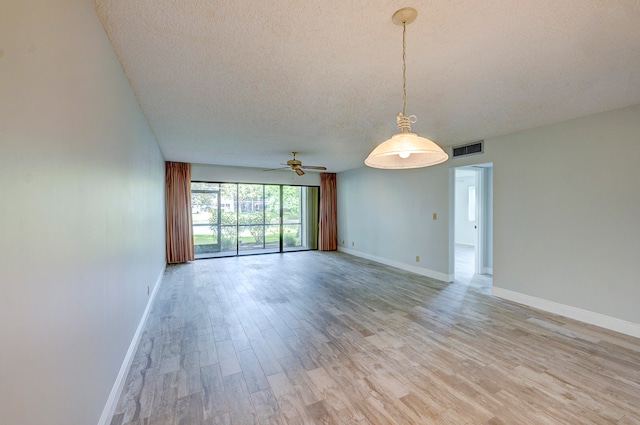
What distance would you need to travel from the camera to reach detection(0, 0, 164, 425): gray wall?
0.82m

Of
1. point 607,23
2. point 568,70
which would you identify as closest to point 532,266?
point 568,70

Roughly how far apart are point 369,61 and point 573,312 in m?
3.94

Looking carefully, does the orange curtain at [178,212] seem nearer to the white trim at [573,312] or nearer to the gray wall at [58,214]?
the gray wall at [58,214]

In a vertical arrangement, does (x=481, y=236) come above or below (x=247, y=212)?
below

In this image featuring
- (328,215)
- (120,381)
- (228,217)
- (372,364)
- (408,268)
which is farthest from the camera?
(328,215)

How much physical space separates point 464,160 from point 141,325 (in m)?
5.26

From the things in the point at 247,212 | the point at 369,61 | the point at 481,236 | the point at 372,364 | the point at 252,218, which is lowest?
the point at 372,364

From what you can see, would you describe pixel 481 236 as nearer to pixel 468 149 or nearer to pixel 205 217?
pixel 468 149

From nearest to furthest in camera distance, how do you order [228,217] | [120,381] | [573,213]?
[120,381] → [573,213] → [228,217]

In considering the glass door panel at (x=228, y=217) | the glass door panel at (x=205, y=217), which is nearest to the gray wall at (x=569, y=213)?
the glass door panel at (x=228, y=217)

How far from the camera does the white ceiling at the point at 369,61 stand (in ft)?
5.10

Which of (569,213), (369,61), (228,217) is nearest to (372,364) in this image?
(369,61)

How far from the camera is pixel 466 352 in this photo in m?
2.57

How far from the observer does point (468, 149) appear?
4.57 meters
